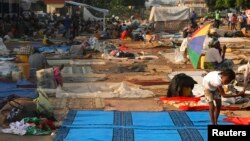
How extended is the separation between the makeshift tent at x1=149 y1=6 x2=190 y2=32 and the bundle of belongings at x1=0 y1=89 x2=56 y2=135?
3003 cm

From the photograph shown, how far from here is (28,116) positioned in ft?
31.1

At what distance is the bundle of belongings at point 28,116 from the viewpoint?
8921mm

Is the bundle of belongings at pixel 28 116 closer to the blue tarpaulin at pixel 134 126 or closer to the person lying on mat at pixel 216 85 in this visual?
the blue tarpaulin at pixel 134 126

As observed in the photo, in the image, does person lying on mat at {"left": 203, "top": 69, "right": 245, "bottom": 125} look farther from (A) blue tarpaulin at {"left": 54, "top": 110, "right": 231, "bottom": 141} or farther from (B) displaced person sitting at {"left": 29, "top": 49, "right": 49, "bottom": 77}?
(B) displaced person sitting at {"left": 29, "top": 49, "right": 49, "bottom": 77}

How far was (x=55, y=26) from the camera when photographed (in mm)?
36188

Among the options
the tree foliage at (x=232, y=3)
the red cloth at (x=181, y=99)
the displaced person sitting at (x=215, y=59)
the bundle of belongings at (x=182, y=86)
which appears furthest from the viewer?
the tree foliage at (x=232, y=3)

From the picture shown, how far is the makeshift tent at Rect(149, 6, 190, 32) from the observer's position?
1571 inches

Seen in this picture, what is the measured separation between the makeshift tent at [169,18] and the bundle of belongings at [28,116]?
3003cm

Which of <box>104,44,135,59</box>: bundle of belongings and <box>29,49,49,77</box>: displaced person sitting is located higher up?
<box>29,49,49,77</box>: displaced person sitting

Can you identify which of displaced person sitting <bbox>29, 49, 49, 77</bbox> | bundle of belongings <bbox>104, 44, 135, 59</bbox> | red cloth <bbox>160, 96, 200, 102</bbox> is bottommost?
red cloth <bbox>160, 96, 200, 102</bbox>

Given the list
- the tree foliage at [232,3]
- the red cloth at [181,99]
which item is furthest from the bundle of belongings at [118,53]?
the tree foliage at [232,3]

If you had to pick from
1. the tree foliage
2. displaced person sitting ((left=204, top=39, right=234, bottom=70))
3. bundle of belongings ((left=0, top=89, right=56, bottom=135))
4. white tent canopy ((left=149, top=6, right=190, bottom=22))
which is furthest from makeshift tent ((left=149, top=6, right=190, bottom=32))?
bundle of belongings ((left=0, top=89, right=56, bottom=135))

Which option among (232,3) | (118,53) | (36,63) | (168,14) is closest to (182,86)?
(36,63)

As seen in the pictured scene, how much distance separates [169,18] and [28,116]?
3136 centimetres
